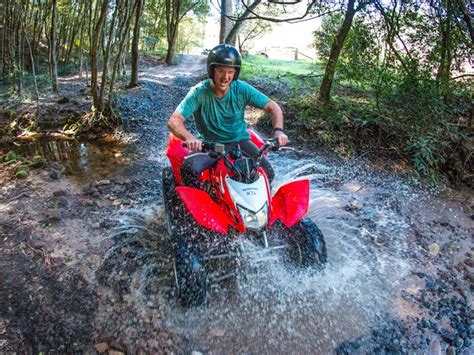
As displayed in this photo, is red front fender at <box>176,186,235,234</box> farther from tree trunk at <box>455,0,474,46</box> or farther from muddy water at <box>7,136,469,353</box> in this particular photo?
tree trunk at <box>455,0,474,46</box>

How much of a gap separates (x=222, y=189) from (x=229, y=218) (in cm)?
24

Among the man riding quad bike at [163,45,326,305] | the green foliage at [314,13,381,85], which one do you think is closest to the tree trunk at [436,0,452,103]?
the green foliage at [314,13,381,85]

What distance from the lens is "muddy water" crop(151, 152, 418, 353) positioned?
267 centimetres

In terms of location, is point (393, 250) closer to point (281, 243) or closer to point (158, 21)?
point (281, 243)

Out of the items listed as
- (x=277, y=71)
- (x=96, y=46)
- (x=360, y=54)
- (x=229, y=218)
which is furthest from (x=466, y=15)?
(x=277, y=71)

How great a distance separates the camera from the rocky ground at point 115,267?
260 centimetres

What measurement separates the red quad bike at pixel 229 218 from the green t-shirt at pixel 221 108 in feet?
1.50

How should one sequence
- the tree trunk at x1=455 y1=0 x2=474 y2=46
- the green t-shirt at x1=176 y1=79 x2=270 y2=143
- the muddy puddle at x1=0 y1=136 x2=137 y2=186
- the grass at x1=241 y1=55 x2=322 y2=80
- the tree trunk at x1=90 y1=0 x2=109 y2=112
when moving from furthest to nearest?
1. the grass at x1=241 y1=55 x2=322 y2=80
2. the tree trunk at x1=90 y1=0 x2=109 y2=112
3. the muddy puddle at x1=0 y1=136 x2=137 y2=186
4. the tree trunk at x1=455 y1=0 x2=474 y2=46
5. the green t-shirt at x1=176 y1=79 x2=270 y2=143

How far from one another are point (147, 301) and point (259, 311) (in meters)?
0.89

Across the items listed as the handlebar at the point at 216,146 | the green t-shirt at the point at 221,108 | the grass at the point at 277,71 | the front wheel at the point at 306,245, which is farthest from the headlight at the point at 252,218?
the grass at the point at 277,71

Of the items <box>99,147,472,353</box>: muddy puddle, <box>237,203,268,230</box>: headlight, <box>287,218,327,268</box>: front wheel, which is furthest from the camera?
<box>287,218,327,268</box>: front wheel

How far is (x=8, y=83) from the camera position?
1021 centimetres

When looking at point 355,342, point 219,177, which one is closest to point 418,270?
point 355,342

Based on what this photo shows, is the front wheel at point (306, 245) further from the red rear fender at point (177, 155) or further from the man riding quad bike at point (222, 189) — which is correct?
the red rear fender at point (177, 155)
